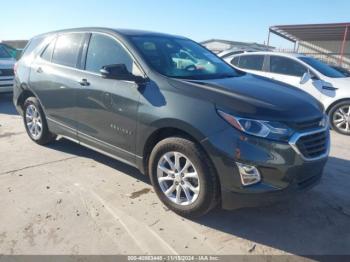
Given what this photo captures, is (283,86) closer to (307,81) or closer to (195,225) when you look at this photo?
(195,225)

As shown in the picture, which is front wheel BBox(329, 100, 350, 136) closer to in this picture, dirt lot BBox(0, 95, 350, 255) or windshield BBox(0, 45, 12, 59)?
dirt lot BBox(0, 95, 350, 255)

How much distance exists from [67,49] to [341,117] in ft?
18.0

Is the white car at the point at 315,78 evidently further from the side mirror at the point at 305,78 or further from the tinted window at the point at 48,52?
the tinted window at the point at 48,52

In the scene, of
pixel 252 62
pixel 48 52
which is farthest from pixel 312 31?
pixel 48 52

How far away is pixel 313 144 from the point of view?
3.29 metres

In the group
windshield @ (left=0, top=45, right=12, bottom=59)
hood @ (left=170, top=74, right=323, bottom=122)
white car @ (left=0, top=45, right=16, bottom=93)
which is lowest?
white car @ (left=0, top=45, right=16, bottom=93)

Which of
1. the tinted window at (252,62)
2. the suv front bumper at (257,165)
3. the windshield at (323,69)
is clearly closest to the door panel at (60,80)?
the suv front bumper at (257,165)

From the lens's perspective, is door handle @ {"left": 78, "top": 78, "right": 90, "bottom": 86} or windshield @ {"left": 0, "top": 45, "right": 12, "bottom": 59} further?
windshield @ {"left": 0, "top": 45, "right": 12, "bottom": 59}

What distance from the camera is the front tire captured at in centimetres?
325

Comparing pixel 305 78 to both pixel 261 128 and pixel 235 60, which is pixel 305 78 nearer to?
pixel 235 60

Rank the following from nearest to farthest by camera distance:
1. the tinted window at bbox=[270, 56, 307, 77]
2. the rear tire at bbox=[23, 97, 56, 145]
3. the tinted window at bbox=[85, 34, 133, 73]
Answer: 1. the tinted window at bbox=[85, 34, 133, 73]
2. the rear tire at bbox=[23, 97, 56, 145]
3. the tinted window at bbox=[270, 56, 307, 77]

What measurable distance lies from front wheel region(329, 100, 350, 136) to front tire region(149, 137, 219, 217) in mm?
4996

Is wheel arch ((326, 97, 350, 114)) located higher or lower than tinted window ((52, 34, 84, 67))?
lower

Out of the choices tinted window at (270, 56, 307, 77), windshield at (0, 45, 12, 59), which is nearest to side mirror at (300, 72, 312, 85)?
tinted window at (270, 56, 307, 77)
